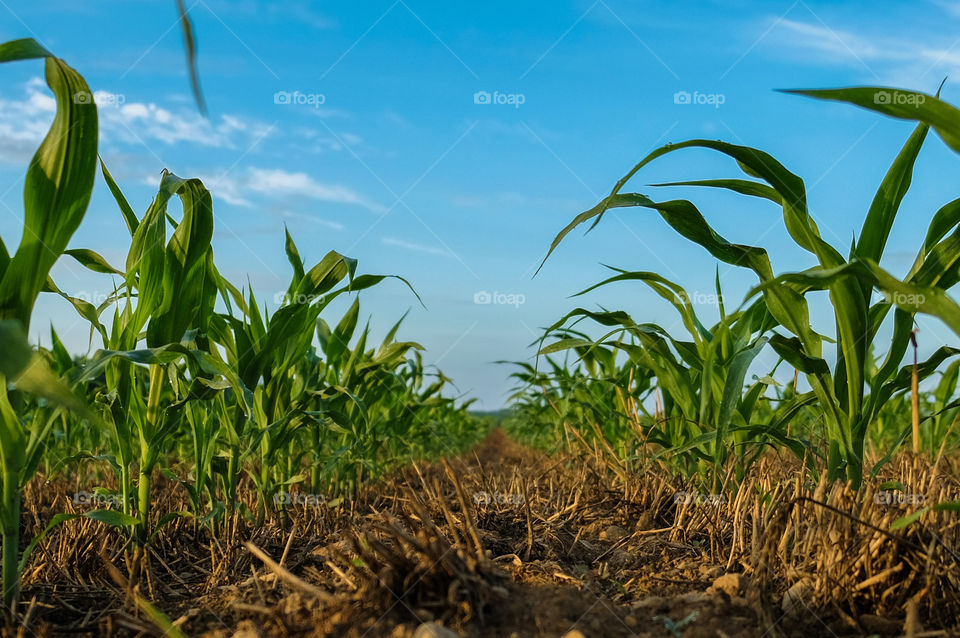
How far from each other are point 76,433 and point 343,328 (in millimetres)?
2087

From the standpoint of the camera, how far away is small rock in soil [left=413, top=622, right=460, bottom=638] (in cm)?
111

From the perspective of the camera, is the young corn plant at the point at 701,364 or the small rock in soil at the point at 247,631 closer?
the small rock in soil at the point at 247,631

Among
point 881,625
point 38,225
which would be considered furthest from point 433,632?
point 38,225

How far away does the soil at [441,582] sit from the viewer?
1.25 meters

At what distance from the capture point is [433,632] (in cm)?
111

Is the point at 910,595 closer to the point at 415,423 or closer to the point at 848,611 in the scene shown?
the point at 848,611

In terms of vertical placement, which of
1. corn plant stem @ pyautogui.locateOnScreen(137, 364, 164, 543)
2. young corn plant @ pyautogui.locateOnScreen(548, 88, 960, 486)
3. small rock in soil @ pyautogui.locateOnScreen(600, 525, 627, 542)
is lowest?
small rock in soil @ pyautogui.locateOnScreen(600, 525, 627, 542)

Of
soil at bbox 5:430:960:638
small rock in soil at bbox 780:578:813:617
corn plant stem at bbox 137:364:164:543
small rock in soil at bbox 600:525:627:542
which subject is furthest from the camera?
small rock in soil at bbox 600:525:627:542

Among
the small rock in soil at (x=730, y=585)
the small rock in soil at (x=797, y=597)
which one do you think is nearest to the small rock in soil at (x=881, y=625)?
the small rock in soil at (x=797, y=597)

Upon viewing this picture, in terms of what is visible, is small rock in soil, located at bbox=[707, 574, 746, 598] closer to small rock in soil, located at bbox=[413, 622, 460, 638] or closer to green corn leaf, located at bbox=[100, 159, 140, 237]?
small rock in soil, located at bbox=[413, 622, 460, 638]

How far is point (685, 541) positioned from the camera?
2.02 meters

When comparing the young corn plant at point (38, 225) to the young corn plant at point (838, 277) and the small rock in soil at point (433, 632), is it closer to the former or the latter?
the small rock in soil at point (433, 632)

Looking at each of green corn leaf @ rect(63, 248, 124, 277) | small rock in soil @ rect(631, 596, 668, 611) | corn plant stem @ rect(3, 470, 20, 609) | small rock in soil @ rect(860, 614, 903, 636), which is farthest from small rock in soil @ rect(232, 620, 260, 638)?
green corn leaf @ rect(63, 248, 124, 277)

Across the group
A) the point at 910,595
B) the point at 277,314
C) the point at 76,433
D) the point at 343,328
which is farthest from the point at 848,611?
the point at 76,433
